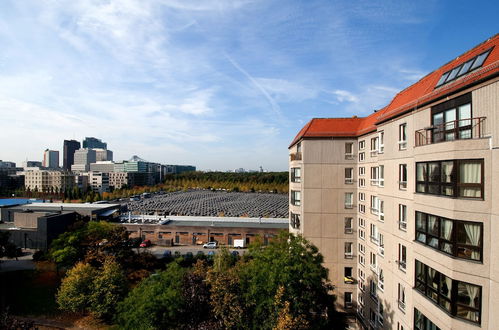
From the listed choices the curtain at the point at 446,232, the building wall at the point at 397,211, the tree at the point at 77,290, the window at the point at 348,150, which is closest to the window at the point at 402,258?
the building wall at the point at 397,211

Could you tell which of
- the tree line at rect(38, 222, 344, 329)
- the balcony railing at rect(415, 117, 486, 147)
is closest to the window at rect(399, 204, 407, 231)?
the balcony railing at rect(415, 117, 486, 147)

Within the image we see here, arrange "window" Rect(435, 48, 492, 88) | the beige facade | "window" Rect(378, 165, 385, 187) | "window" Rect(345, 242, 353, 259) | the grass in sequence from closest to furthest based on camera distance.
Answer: "window" Rect(435, 48, 492, 88)
"window" Rect(378, 165, 385, 187)
"window" Rect(345, 242, 353, 259)
the grass
the beige facade

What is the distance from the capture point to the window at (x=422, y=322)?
955 cm

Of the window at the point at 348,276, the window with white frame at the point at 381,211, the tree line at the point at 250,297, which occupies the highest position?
the window with white frame at the point at 381,211

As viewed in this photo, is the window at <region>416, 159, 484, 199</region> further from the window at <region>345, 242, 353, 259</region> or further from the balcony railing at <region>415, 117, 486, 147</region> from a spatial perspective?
the window at <region>345, 242, 353, 259</region>

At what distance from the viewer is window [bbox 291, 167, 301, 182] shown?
20.1 metres

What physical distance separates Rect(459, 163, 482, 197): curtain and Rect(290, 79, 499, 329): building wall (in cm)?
22

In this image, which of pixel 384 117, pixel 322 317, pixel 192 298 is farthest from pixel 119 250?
pixel 384 117

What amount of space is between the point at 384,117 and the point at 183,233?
36.0m

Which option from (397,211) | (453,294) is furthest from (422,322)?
(397,211)

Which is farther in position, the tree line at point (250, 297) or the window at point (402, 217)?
the tree line at point (250, 297)

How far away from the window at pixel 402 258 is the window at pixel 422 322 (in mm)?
2295

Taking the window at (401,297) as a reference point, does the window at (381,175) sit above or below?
above

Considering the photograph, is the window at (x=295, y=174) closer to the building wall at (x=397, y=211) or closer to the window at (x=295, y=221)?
the building wall at (x=397, y=211)
